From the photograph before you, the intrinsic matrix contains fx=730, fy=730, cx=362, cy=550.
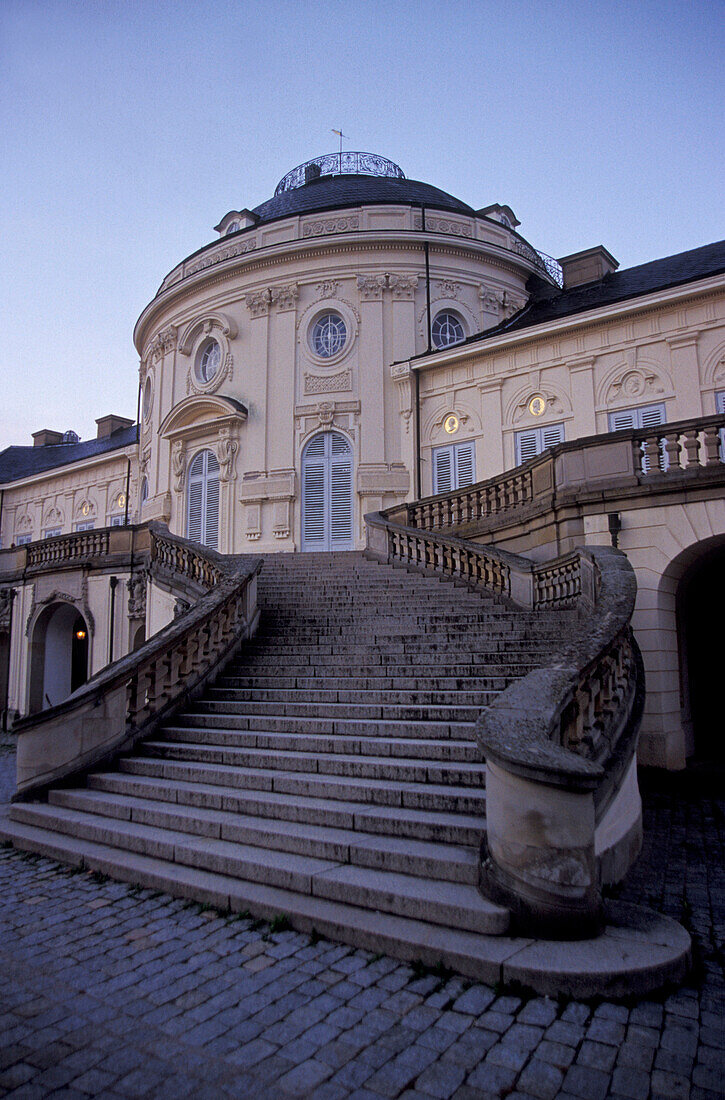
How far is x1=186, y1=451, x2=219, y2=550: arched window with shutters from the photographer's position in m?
22.9

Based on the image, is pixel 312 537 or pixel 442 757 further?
pixel 312 537

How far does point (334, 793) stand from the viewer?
236 inches

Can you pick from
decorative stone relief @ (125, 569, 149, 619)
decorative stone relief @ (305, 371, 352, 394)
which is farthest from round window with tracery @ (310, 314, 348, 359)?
decorative stone relief @ (125, 569, 149, 619)

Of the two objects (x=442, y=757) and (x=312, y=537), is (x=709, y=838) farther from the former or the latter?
(x=312, y=537)

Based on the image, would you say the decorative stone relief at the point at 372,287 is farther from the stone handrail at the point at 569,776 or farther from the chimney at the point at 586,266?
the stone handrail at the point at 569,776

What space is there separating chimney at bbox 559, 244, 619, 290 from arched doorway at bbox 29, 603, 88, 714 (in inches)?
679

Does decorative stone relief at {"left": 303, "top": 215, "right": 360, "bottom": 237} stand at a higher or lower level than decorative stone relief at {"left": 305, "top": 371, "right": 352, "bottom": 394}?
higher

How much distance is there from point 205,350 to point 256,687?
1790cm

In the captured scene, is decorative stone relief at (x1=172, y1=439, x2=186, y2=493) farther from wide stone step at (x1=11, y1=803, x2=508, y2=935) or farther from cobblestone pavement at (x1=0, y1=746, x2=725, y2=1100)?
cobblestone pavement at (x1=0, y1=746, x2=725, y2=1100)

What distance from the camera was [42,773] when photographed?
7.51 meters

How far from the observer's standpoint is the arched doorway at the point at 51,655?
66.9 ft

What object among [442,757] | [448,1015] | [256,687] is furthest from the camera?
[256,687]

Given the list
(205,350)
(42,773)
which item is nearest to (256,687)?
(42,773)

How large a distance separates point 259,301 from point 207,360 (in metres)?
2.92
